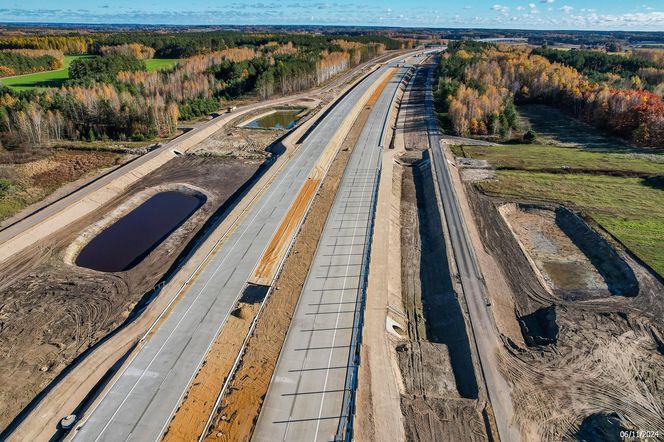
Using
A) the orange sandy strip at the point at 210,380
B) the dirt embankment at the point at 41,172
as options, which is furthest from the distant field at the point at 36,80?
the orange sandy strip at the point at 210,380

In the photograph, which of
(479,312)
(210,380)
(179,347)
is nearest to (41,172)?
(179,347)

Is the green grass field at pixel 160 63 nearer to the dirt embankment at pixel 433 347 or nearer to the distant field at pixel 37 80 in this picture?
the distant field at pixel 37 80

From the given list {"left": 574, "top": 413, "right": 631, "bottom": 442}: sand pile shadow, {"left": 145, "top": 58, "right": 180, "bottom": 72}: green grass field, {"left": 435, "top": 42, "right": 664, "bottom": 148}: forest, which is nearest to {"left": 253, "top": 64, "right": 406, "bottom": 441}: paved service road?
{"left": 574, "top": 413, "right": 631, "bottom": 442}: sand pile shadow

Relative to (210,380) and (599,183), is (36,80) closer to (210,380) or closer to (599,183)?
(210,380)

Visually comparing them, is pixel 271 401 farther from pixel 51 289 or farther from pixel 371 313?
pixel 51 289

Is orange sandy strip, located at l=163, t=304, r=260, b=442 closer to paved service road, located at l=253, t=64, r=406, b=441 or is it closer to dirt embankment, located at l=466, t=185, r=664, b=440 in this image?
paved service road, located at l=253, t=64, r=406, b=441

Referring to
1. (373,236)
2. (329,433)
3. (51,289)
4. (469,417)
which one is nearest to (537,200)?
(373,236)
